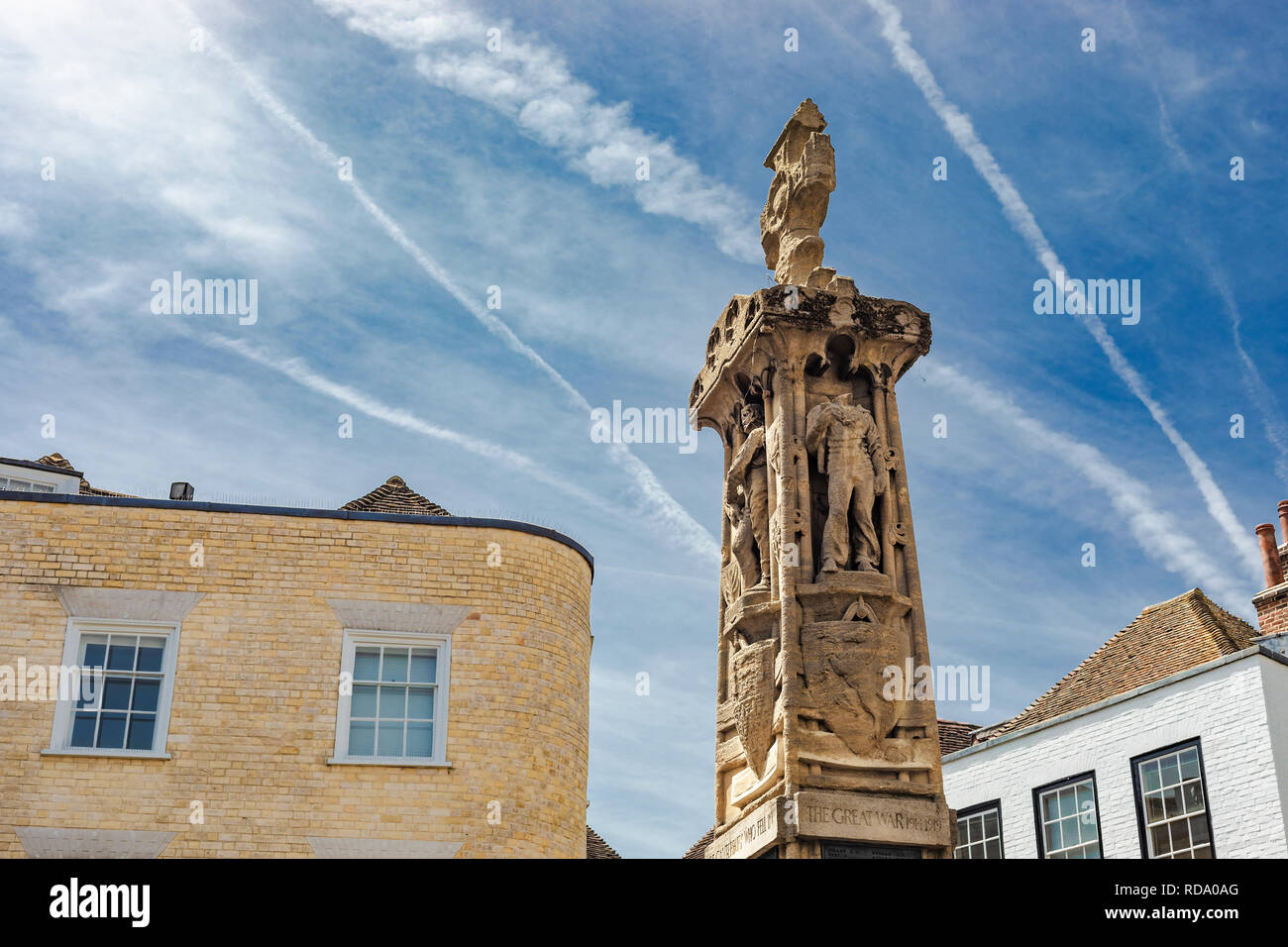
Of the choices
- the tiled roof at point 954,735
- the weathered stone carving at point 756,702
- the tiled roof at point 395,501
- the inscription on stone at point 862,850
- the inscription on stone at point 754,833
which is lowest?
the inscription on stone at point 862,850

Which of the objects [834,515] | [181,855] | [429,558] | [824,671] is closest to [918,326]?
[834,515]

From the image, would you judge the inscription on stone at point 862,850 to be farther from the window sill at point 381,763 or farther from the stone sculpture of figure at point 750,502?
the window sill at point 381,763

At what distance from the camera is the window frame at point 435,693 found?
15680mm

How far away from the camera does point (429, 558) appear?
1688 cm

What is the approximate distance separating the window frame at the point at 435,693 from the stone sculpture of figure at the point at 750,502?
12.4ft

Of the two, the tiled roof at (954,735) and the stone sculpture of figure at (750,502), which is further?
the tiled roof at (954,735)

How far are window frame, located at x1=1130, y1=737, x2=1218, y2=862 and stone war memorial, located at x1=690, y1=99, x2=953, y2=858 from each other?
6.73 metres

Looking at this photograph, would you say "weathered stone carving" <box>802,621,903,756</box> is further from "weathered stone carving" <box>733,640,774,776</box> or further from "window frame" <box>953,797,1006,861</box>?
"window frame" <box>953,797,1006,861</box>

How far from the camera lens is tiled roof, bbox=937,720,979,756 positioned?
23484mm

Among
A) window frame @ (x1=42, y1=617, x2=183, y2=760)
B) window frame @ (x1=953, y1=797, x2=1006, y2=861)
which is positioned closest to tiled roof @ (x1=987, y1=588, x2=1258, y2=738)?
window frame @ (x1=953, y1=797, x2=1006, y2=861)

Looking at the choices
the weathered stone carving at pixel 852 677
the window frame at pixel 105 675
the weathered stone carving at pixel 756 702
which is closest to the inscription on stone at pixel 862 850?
the weathered stone carving at pixel 852 677

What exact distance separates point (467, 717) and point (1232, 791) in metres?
8.86

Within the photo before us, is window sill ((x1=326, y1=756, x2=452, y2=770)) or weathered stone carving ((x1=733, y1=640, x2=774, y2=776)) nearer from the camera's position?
weathered stone carving ((x1=733, y1=640, x2=774, y2=776))

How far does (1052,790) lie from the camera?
2050cm
